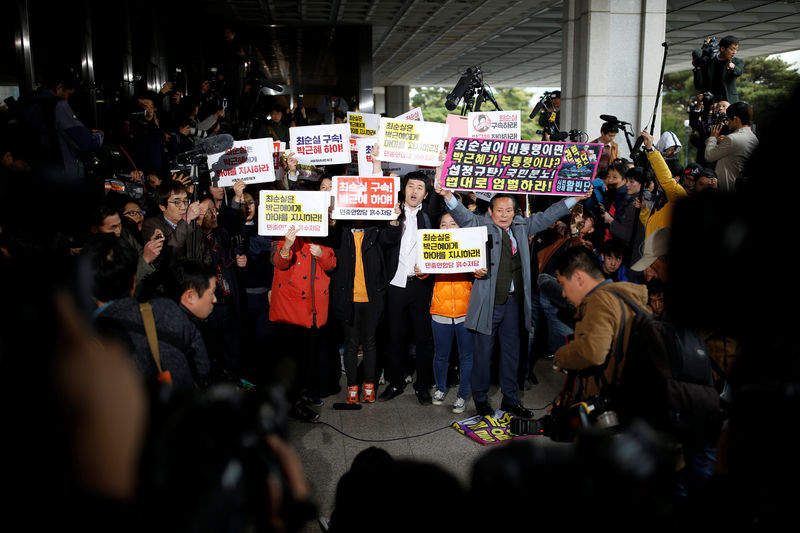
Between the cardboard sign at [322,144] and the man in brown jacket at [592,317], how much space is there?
11.2 ft

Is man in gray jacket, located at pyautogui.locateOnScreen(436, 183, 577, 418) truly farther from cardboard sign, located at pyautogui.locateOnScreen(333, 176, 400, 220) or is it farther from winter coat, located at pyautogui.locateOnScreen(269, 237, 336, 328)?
winter coat, located at pyautogui.locateOnScreen(269, 237, 336, 328)

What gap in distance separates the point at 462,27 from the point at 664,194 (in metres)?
15.8

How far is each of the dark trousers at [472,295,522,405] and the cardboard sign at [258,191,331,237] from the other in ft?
5.73

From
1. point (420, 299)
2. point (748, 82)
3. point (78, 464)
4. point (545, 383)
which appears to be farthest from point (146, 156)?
point (748, 82)

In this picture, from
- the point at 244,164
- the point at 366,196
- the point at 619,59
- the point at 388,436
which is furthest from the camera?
the point at 619,59

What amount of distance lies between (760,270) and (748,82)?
3660 cm

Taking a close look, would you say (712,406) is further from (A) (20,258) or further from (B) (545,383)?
(B) (545,383)

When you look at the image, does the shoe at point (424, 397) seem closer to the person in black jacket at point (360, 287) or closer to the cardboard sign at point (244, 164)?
the person in black jacket at point (360, 287)

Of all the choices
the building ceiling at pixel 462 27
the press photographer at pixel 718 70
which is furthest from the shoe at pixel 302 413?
the building ceiling at pixel 462 27

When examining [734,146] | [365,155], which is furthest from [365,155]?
[734,146]

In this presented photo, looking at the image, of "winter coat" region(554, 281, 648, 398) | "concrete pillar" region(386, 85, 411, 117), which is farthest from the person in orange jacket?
"concrete pillar" region(386, 85, 411, 117)

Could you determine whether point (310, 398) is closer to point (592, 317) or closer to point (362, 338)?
point (362, 338)

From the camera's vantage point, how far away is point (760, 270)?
1.21 m

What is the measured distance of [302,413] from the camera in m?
5.36
